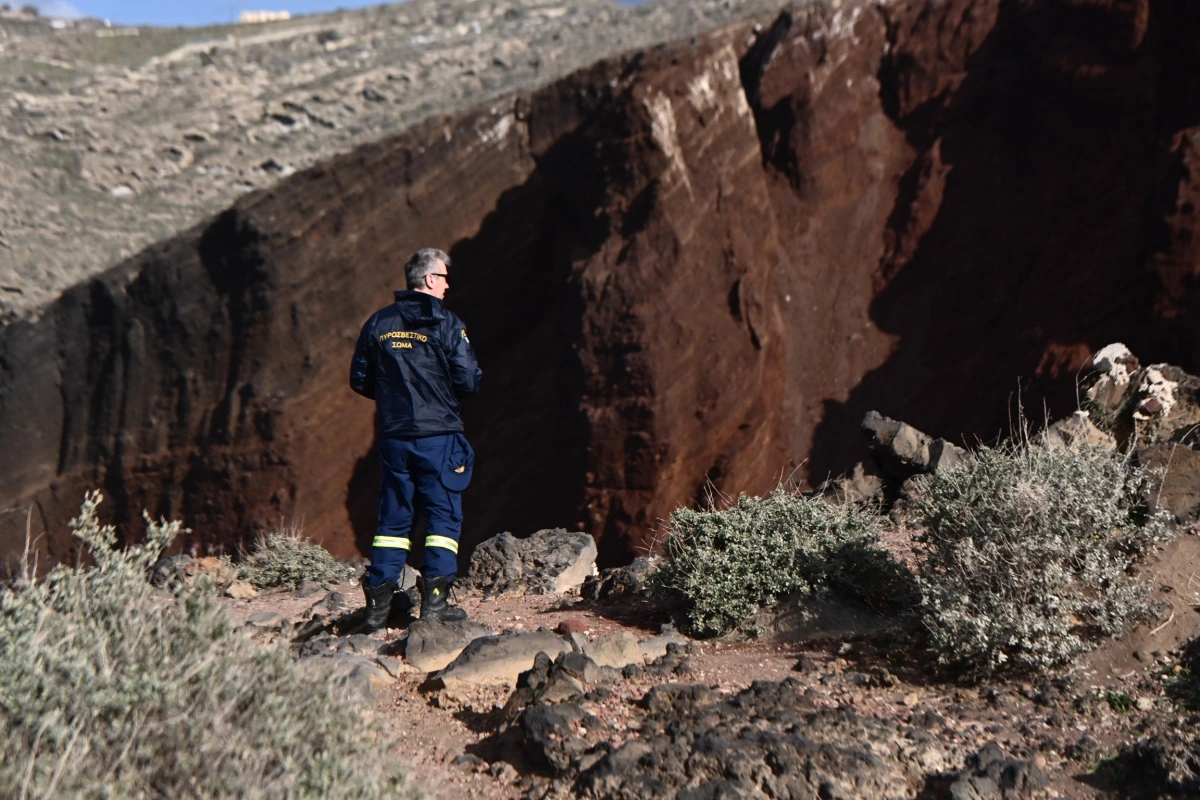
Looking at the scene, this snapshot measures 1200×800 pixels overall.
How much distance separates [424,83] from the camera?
26094 millimetres

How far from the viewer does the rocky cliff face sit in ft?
40.2

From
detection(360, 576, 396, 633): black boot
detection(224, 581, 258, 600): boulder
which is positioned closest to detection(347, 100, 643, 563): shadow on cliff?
detection(224, 581, 258, 600): boulder

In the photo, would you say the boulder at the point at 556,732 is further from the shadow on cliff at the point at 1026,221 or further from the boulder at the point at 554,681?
the shadow on cliff at the point at 1026,221

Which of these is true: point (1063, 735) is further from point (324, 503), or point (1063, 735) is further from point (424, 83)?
point (424, 83)

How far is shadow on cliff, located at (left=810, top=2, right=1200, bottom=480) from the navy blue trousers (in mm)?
7593

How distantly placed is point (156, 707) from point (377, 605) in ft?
7.63

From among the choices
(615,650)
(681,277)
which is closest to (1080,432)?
(615,650)

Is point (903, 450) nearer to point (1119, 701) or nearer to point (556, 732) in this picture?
point (1119, 701)

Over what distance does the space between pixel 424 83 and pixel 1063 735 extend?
24925mm

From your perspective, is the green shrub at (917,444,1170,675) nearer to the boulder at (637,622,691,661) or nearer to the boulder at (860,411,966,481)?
the boulder at (637,622,691,661)

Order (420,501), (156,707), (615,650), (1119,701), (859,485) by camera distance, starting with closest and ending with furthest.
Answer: (156,707), (1119,701), (615,650), (420,501), (859,485)

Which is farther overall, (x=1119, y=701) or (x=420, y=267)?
(x=420, y=267)

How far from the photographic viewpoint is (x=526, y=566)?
6.67 m

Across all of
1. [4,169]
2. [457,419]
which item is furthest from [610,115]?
[4,169]
